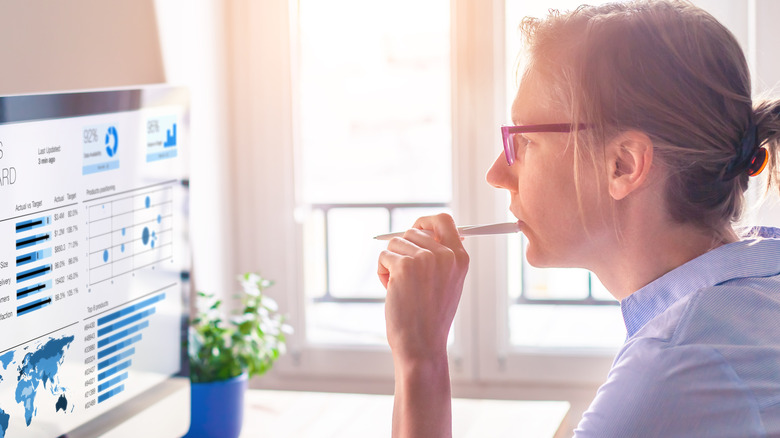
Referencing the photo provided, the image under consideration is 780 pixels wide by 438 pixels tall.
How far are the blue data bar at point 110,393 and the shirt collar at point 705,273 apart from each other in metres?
0.76

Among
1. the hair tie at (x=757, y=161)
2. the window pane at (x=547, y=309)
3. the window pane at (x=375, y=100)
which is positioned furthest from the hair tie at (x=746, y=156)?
the window pane at (x=375, y=100)

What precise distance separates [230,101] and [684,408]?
201 cm

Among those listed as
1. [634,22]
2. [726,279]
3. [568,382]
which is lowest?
[568,382]

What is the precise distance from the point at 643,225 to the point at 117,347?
0.78 meters

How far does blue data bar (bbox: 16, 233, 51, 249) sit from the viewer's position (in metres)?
1.02

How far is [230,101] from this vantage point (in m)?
2.61

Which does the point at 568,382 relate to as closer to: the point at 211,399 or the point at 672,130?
the point at 211,399

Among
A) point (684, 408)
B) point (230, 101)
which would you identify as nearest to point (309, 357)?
point (230, 101)

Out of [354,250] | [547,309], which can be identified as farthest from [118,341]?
[547,309]

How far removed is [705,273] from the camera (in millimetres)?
960

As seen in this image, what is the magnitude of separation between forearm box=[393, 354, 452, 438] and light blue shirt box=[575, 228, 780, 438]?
0.23 metres

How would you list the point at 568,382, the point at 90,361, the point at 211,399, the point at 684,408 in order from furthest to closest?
the point at 568,382 → the point at 211,399 → the point at 90,361 → the point at 684,408

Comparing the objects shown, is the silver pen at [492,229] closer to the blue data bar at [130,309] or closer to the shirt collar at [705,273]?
the shirt collar at [705,273]

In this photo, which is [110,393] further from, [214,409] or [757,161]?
[757,161]
